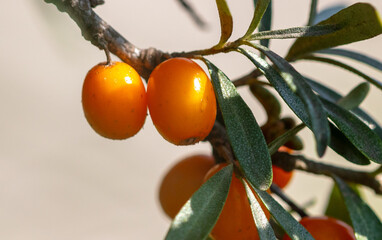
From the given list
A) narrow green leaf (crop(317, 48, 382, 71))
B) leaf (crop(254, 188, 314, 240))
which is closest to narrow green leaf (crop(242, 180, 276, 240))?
leaf (crop(254, 188, 314, 240))

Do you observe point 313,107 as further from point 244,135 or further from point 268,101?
point 268,101

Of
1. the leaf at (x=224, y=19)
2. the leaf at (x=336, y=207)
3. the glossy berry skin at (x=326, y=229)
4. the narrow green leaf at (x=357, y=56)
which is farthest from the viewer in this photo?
the leaf at (x=336, y=207)

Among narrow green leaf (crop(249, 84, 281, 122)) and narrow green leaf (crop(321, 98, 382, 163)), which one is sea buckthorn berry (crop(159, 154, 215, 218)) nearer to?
narrow green leaf (crop(249, 84, 281, 122))

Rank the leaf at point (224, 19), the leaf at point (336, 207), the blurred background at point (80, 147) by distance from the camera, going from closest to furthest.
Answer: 1. the leaf at point (224, 19)
2. the leaf at point (336, 207)
3. the blurred background at point (80, 147)

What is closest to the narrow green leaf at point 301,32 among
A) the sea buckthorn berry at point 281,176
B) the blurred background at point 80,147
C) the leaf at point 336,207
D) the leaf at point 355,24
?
the leaf at point 355,24

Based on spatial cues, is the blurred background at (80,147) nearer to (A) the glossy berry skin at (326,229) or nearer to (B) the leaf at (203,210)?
(A) the glossy berry skin at (326,229)

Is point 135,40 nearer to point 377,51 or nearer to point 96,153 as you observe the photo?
point 96,153

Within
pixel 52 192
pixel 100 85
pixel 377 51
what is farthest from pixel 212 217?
pixel 377 51
